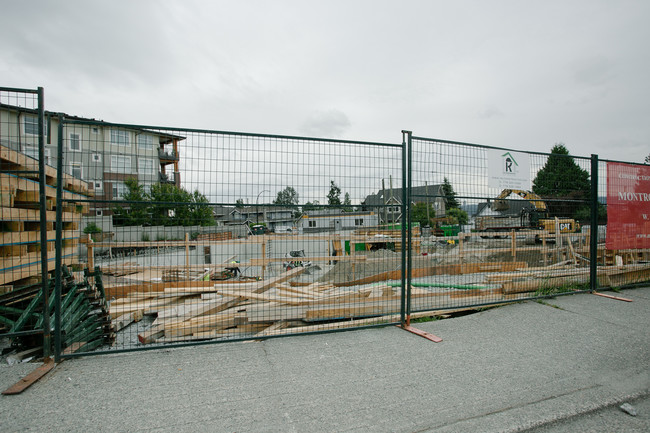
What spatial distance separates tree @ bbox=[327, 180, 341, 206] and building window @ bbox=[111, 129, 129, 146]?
2.51 metres

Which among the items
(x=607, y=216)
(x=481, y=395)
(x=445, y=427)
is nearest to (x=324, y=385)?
(x=445, y=427)

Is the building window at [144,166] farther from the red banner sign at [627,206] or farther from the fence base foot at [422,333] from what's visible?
the red banner sign at [627,206]

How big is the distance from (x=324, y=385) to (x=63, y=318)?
3.27 m

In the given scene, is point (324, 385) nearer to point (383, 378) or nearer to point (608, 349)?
point (383, 378)

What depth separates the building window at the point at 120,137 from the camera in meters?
3.68

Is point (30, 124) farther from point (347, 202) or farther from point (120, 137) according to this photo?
point (347, 202)

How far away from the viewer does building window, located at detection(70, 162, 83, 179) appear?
3870 millimetres

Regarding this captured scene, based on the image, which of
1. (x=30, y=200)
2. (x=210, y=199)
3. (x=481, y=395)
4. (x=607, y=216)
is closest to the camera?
(x=481, y=395)

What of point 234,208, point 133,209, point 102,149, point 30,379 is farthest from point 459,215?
point 30,379

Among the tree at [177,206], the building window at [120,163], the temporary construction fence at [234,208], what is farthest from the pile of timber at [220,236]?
the building window at [120,163]

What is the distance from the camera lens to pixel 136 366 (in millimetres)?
3463

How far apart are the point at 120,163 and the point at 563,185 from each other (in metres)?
7.07

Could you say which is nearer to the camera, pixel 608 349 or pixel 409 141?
pixel 608 349

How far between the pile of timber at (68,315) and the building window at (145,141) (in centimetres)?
215
